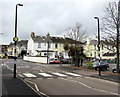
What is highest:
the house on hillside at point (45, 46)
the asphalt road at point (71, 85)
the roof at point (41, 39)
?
the roof at point (41, 39)

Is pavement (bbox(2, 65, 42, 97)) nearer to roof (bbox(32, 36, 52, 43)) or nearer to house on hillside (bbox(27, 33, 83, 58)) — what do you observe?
house on hillside (bbox(27, 33, 83, 58))

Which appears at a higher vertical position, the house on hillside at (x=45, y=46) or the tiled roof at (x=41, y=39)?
the tiled roof at (x=41, y=39)

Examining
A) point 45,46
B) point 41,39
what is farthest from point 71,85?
point 41,39

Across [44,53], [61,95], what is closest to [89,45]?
[44,53]

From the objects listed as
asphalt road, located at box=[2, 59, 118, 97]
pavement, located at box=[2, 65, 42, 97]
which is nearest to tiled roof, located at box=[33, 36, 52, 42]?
asphalt road, located at box=[2, 59, 118, 97]

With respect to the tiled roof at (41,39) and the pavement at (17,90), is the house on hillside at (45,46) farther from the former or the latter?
the pavement at (17,90)

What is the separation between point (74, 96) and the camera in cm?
1088

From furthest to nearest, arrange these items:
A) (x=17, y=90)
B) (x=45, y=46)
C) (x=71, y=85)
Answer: (x=45, y=46) < (x=71, y=85) < (x=17, y=90)

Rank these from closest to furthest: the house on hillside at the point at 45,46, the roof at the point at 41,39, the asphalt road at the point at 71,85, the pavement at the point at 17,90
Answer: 1. the pavement at the point at 17,90
2. the asphalt road at the point at 71,85
3. the house on hillside at the point at 45,46
4. the roof at the point at 41,39

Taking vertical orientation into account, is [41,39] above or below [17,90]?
above

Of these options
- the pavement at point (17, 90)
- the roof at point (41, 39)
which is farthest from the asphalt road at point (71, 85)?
the roof at point (41, 39)

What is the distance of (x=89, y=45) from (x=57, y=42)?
13.5 m

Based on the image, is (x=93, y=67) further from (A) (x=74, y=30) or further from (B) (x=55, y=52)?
(B) (x=55, y=52)

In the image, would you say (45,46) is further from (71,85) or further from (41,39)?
(71,85)
